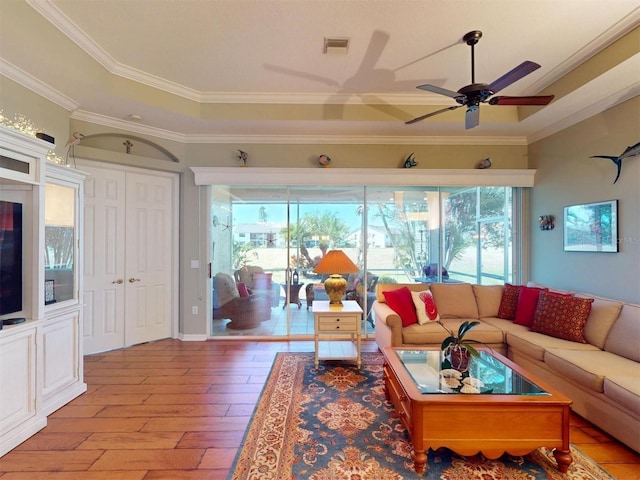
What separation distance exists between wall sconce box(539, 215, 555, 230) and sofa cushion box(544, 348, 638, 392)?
194 cm

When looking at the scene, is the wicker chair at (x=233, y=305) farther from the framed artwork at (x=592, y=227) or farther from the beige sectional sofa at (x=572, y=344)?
the framed artwork at (x=592, y=227)

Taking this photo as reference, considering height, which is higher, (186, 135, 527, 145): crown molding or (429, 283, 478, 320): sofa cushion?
(186, 135, 527, 145): crown molding

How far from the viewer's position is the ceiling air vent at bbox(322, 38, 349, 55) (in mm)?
2755

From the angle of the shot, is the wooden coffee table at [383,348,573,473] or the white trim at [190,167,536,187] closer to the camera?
the wooden coffee table at [383,348,573,473]

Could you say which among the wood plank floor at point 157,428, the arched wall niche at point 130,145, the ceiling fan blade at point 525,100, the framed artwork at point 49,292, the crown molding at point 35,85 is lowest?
the wood plank floor at point 157,428

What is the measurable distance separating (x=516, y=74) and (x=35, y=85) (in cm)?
411

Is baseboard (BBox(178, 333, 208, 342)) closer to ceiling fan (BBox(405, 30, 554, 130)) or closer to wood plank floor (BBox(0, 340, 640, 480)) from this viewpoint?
wood plank floor (BBox(0, 340, 640, 480))

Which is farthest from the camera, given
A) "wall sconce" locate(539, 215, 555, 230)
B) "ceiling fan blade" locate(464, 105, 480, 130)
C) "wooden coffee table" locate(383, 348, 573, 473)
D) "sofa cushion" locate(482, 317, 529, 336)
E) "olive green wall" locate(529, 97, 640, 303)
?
"wall sconce" locate(539, 215, 555, 230)

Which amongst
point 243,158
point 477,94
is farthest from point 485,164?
point 243,158

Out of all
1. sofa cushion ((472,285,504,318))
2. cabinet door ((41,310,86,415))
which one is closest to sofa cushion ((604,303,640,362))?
sofa cushion ((472,285,504,318))

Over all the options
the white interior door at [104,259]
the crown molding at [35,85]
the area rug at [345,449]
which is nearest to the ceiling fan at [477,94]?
the area rug at [345,449]

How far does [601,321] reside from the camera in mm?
2779

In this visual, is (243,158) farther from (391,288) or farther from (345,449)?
(345,449)

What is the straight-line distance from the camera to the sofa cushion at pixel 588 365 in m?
2.24
